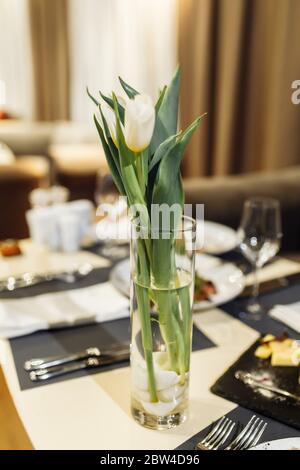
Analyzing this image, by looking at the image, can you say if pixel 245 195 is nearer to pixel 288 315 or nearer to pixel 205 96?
pixel 288 315

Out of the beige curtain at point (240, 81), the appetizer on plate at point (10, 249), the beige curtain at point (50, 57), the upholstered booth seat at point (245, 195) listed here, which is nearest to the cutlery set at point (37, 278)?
the appetizer on plate at point (10, 249)

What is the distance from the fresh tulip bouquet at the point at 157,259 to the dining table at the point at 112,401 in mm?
31

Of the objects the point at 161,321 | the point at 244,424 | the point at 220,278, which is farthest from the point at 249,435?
the point at 220,278

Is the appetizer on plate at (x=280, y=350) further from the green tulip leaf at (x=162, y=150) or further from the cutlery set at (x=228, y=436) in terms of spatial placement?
the green tulip leaf at (x=162, y=150)

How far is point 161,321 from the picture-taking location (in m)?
0.62

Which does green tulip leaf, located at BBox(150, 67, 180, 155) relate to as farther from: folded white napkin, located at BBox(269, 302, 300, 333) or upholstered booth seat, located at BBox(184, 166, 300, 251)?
upholstered booth seat, located at BBox(184, 166, 300, 251)

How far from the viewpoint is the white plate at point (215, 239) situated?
1.28m

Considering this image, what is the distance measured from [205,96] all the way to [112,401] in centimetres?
234

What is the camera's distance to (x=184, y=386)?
2.15 feet

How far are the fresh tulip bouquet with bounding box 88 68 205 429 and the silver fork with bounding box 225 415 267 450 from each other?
83 mm

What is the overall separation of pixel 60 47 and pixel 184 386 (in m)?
5.09
